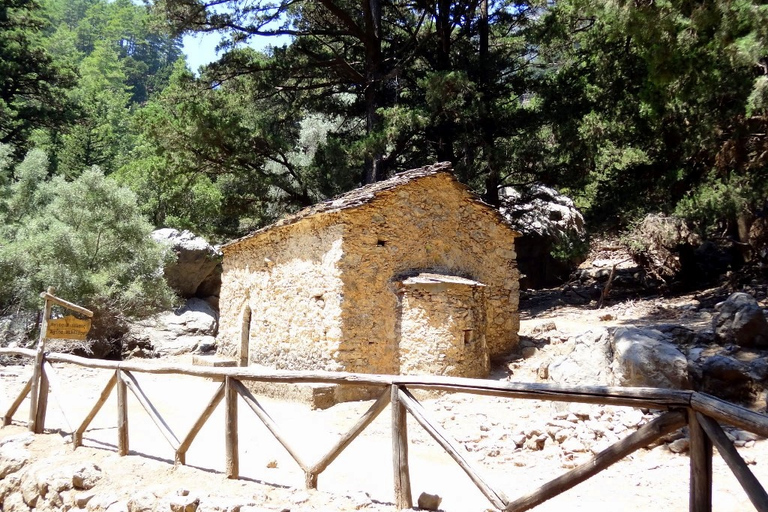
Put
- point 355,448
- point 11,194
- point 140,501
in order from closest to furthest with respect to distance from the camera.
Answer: point 140,501 → point 355,448 → point 11,194

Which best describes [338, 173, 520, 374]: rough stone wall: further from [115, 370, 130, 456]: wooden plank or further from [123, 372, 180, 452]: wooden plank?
[115, 370, 130, 456]: wooden plank

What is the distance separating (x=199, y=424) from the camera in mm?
5297

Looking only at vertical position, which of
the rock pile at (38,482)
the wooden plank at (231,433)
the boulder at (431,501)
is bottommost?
the rock pile at (38,482)

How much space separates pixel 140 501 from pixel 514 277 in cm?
895

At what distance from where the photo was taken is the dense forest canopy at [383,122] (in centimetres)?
1441

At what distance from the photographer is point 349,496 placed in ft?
14.3

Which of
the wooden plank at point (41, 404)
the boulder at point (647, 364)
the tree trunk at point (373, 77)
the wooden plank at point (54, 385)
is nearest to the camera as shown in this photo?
the wooden plank at point (54, 385)

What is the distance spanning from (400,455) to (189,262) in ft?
59.9

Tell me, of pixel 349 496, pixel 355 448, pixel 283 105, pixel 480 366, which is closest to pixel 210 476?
pixel 349 496

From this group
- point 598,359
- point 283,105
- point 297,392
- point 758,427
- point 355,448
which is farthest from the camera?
point 283,105

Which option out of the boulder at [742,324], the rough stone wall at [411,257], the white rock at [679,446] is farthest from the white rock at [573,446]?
the boulder at [742,324]

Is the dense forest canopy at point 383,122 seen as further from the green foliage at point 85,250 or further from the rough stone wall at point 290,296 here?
the rough stone wall at point 290,296

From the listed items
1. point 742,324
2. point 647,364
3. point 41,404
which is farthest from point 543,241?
point 41,404

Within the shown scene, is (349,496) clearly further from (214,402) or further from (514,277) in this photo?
(514,277)
